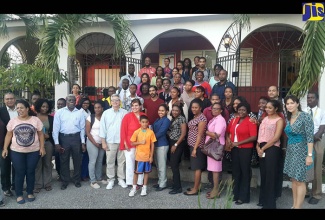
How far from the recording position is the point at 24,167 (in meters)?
5.02

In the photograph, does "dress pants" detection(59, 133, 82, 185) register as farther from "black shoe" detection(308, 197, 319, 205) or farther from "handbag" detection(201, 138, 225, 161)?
"black shoe" detection(308, 197, 319, 205)

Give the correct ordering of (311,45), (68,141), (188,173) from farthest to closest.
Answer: (188,173), (68,141), (311,45)

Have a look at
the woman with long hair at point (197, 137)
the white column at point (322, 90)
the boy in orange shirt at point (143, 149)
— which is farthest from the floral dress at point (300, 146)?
the white column at point (322, 90)

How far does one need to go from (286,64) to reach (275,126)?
20.9ft

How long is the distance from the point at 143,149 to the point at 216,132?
4.31 feet

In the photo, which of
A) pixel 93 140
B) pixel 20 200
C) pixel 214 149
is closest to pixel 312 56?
pixel 214 149

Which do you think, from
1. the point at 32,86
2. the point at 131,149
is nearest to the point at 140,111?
the point at 131,149

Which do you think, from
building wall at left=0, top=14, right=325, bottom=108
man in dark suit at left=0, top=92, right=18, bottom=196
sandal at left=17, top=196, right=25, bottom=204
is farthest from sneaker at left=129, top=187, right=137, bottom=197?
building wall at left=0, top=14, right=325, bottom=108

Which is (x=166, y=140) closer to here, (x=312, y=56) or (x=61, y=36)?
(x=312, y=56)

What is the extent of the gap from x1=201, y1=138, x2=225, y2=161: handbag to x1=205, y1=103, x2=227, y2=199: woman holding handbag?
6cm

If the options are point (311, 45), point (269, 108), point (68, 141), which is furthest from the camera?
point (68, 141)

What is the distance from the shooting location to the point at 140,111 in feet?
18.7

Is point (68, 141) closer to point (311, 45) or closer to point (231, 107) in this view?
point (231, 107)

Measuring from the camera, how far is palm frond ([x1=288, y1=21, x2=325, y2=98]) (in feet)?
16.9
